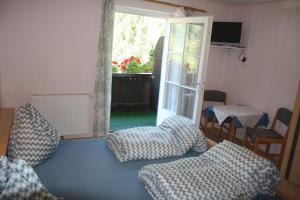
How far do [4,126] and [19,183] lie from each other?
95cm

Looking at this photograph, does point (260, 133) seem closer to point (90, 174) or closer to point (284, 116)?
point (284, 116)

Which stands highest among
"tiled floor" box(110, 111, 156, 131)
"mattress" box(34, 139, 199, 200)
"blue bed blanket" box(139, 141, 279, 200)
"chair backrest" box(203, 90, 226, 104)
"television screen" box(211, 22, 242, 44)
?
"television screen" box(211, 22, 242, 44)

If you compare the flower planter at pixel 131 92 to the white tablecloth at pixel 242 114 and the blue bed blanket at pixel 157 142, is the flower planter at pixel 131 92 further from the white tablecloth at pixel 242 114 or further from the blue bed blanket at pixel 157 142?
the blue bed blanket at pixel 157 142

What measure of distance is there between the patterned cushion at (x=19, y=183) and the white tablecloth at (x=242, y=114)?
2.74 meters

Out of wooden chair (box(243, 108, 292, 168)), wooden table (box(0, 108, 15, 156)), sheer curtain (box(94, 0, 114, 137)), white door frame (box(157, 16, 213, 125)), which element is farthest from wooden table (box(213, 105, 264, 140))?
wooden table (box(0, 108, 15, 156))

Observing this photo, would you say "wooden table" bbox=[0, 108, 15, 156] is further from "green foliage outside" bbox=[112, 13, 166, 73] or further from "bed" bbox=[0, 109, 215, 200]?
"green foliage outside" bbox=[112, 13, 166, 73]

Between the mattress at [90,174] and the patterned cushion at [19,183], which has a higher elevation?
the patterned cushion at [19,183]

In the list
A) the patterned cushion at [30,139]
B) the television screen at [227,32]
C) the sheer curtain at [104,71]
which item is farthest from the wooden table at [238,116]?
the patterned cushion at [30,139]

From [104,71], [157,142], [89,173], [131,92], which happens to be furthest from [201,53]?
[131,92]

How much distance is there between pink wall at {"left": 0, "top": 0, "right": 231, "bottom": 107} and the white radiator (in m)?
0.12

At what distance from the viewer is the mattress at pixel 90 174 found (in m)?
1.63

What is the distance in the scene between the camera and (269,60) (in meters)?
3.73

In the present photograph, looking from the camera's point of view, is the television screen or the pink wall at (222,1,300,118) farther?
the television screen

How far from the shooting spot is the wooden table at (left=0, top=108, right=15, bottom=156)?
173 centimetres
